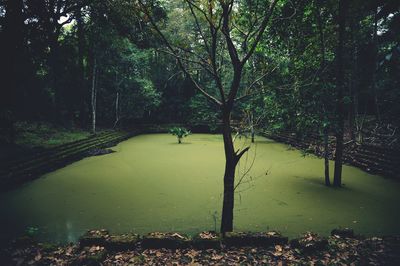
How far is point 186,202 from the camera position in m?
6.16

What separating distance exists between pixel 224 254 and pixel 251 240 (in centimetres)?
49

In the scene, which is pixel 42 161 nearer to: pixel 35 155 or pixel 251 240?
pixel 35 155

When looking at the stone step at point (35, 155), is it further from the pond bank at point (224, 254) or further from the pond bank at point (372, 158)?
the pond bank at point (372, 158)

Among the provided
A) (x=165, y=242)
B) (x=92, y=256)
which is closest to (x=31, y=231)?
(x=92, y=256)

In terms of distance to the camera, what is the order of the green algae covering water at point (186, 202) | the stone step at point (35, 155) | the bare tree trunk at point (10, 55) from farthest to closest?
the stone step at point (35, 155) < the bare tree trunk at point (10, 55) < the green algae covering water at point (186, 202)

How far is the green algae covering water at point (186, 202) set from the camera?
498cm

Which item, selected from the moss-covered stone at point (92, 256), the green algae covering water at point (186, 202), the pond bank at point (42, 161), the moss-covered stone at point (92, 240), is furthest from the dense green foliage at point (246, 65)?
the moss-covered stone at point (92, 256)

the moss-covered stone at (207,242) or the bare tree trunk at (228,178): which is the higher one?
the bare tree trunk at (228,178)

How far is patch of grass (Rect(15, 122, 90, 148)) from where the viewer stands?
10.5 meters

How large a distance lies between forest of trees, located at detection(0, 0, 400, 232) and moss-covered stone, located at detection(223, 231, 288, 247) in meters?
0.39

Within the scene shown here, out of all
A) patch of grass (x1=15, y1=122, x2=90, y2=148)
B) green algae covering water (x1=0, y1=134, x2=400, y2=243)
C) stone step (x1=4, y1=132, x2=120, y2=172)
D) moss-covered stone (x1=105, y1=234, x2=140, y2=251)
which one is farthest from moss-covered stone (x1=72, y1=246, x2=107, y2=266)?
patch of grass (x1=15, y1=122, x2=90, y2=148)

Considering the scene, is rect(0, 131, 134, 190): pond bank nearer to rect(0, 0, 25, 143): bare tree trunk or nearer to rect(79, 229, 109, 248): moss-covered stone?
rect(0, 0, 25, 143): bare tree trunk

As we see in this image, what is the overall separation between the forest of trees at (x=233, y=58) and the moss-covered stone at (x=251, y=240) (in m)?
Answer: 0.39

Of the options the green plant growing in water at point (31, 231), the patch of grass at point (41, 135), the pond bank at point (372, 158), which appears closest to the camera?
the green plant growing in water at point (31, 231)
